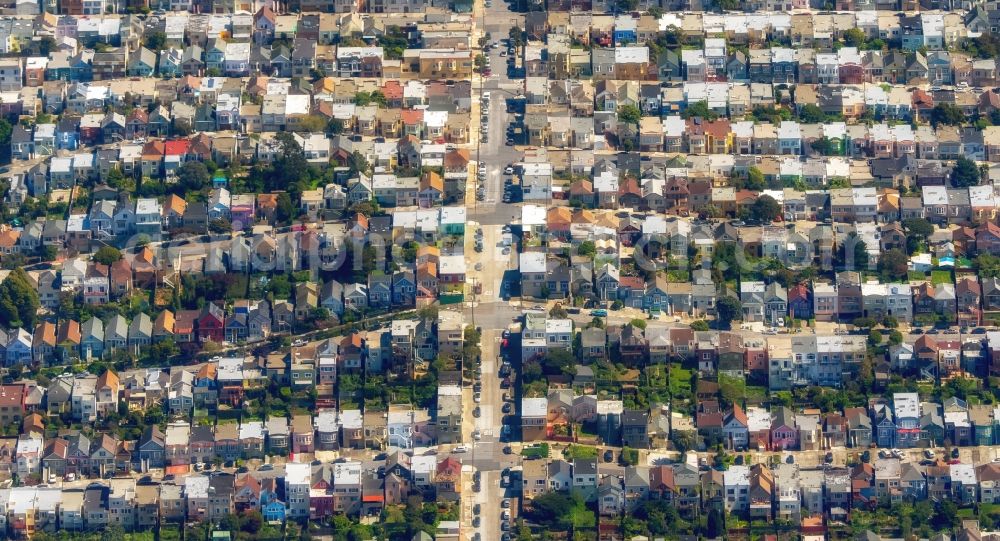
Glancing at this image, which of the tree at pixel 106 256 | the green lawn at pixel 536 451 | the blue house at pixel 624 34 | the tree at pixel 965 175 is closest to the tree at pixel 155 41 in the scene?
the tree at pixel 106 256

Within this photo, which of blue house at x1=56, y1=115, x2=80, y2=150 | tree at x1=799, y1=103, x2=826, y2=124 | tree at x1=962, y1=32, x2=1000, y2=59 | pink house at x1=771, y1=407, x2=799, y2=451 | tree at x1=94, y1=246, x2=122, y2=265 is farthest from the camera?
tree at x1=962, y1=32, x2=1000, y2=59

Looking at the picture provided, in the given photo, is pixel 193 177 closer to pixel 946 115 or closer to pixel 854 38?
pixel 854 38

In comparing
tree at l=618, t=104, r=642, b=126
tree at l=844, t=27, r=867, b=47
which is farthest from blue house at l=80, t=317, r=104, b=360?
tree at l=844, t=27, r=867, b=47

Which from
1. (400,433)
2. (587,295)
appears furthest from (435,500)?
(587,295)

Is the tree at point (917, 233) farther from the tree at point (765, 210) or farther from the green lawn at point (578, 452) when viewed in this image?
the green lawn at point (578, 452)

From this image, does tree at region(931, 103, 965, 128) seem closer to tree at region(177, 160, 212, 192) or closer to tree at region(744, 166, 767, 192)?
tree at region(744, 166, 767, 192)

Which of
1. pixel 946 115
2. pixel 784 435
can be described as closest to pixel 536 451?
pixel 784 435

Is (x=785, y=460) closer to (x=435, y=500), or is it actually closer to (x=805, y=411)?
(x=805, y=411)
